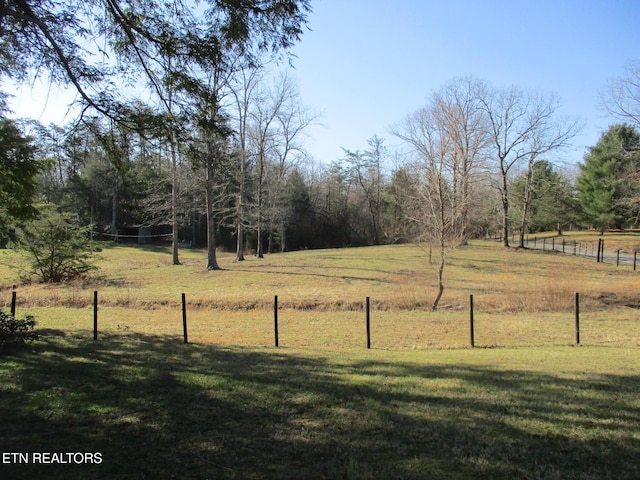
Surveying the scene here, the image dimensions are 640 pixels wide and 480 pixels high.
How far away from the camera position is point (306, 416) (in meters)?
4.44

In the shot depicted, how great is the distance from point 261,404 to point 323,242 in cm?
5794

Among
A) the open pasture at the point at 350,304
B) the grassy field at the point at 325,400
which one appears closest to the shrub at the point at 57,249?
the open pasture at the point at 350,304

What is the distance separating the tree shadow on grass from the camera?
3348 millimetres

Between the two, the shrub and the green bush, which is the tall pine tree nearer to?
the shrub

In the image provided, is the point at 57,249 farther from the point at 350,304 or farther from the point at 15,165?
the point at 15,165

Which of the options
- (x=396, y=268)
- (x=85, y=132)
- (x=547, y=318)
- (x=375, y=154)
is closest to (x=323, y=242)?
(x=375, y=154)

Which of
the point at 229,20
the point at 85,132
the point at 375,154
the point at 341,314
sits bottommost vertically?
the point at 341,314

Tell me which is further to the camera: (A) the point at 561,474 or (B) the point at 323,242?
(B) the point at 323,242

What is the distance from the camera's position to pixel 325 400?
16.2 feet

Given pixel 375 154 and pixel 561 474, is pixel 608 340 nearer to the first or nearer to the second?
pixel 561 474

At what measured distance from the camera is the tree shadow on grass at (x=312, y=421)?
11.0ft

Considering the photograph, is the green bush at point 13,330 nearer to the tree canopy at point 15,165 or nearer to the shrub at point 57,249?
the tree canopy at point 15,165

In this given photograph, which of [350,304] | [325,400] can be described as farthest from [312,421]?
[350,304]

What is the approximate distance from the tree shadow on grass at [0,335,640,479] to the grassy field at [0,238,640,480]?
2 cm
